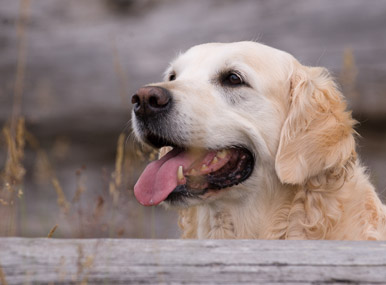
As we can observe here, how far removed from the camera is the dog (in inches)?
103

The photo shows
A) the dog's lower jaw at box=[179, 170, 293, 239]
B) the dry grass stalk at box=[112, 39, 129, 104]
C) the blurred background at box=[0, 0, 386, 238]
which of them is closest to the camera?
the dog's lower jaw at box=[179, 170, 293, 239]

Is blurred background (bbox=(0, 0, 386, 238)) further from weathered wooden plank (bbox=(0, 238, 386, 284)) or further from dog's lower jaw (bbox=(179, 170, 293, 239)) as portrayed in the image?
weathered wooden plank (bbox=(0, 238, 386, 284))

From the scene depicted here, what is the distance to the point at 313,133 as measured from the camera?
2.71 m

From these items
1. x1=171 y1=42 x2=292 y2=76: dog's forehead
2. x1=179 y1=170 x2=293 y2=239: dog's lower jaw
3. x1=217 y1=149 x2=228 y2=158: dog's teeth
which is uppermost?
x1=171 y1=42 x2=292 y2=76: dog's forehead

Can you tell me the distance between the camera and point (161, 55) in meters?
4.82

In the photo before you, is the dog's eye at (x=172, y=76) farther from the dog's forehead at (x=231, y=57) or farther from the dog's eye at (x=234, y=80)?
the dog's eye at (x=234, y=80)

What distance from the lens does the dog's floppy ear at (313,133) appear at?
2.61 m

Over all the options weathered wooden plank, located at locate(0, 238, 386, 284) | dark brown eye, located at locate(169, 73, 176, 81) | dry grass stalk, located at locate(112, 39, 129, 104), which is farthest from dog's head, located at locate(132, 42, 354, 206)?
weathered wooden plank, located at locate(0, 238, 386, 284)

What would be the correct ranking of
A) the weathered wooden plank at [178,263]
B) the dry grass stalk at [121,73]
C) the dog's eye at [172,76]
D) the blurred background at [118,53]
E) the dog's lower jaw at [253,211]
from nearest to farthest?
the weathered wooden plank at [178,263]
the dog's lower jaw at [253,211]
the dog's eye at [172,76]
the dry grass stalk at [121,73]
the blurred background at [118,53]

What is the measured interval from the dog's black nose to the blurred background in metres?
1.91

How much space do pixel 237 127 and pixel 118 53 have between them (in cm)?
235

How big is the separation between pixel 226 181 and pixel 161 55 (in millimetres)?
2378

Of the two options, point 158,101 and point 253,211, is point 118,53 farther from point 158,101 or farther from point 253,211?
point 253,211

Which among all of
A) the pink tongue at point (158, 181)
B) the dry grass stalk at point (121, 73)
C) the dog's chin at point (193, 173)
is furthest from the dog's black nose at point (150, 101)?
the dry grass stalk at point (121, 73)
